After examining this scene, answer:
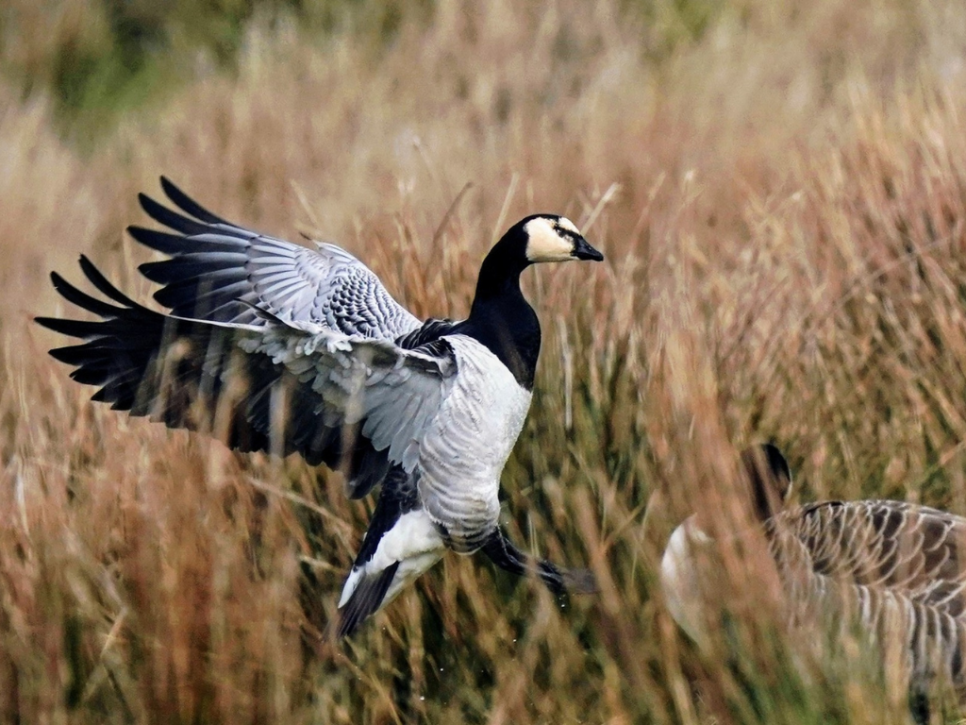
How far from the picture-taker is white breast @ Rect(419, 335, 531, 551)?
333cm

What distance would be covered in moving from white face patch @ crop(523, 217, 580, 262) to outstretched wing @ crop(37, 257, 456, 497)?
0.41m

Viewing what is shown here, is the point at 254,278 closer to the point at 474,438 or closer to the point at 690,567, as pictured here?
the point at 474,438

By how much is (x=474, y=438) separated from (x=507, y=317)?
1.30 ft

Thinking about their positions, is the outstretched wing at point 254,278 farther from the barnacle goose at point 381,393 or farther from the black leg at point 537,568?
the black leg at point 537,568

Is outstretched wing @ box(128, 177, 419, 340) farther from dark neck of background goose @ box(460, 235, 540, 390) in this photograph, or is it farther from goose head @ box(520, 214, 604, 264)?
goose head @ box(520, 214, 604, 264)

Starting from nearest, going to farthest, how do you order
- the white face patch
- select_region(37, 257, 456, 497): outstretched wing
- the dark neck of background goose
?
select_region(37, 257, 456, 497): outstretched wing, the dark neck of background goose, the white face patch

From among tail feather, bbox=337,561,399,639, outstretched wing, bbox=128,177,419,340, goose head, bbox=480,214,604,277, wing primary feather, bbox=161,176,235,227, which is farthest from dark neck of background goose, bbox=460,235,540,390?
wing primary feather, bbox=161,176,235,227

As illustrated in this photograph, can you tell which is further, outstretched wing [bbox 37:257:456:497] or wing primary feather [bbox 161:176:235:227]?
wing primary feather [bbox 161:176:235:227]

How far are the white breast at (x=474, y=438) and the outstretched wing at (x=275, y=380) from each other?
5cm

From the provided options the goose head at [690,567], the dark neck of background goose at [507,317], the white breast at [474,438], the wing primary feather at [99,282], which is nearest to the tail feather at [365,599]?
the white breast at [474,438]

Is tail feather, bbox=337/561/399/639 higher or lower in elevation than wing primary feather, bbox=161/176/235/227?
lower

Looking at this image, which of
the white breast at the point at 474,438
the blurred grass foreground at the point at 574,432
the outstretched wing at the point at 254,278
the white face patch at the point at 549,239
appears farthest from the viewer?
the outstretched wing at the point at 254,278

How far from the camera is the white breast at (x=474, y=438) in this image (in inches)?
131

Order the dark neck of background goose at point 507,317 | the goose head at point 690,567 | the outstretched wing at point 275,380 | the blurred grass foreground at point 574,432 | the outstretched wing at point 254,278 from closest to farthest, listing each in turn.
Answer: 1. the goose head at point 690,567
2. the blurred grass foreground at point 574,432
3. the outstretched wing at point 275,380
4. the dark neck of background goose at point 507,317
5. the outstretched wing at point 254,278
